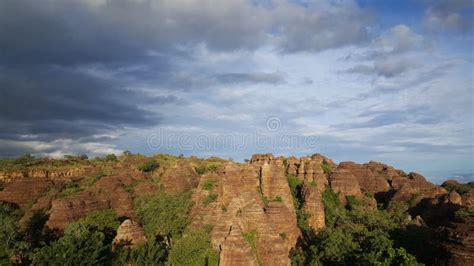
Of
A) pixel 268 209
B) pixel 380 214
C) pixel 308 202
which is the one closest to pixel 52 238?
pixel 268 209

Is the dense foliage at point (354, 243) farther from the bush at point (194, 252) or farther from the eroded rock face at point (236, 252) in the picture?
the bush at point (194, 252)

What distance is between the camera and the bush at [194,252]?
1373 inches

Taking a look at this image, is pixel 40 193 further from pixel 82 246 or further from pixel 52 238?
pixel 82 246

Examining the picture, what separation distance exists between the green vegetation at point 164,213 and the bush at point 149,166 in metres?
21.0

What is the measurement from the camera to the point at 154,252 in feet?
121

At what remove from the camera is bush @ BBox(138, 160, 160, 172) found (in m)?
70.9

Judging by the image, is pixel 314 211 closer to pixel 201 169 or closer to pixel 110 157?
pixel 201 169

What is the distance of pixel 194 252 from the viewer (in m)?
35.6

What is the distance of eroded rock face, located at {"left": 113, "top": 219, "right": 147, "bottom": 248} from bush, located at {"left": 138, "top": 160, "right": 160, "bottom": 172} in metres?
32.0

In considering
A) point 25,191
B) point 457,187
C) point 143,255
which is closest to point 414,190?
point 457,187

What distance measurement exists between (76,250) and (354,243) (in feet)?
83.3

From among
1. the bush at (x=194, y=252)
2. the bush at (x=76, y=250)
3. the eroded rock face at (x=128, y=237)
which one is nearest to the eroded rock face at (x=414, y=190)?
the bush at (x=194, y=252)

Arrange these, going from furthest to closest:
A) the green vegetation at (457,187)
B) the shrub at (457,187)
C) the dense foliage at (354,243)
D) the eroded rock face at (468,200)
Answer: the shrub at (457,187), the green vegetation at (457,187), the eroded rock face at (468,200), the dense foliage at (354,243)

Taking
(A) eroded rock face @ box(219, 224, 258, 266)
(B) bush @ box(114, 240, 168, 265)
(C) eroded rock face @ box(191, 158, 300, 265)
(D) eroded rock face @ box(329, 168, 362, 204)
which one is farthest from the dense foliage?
(B) bush @ box(114, 240, 168, 265)
